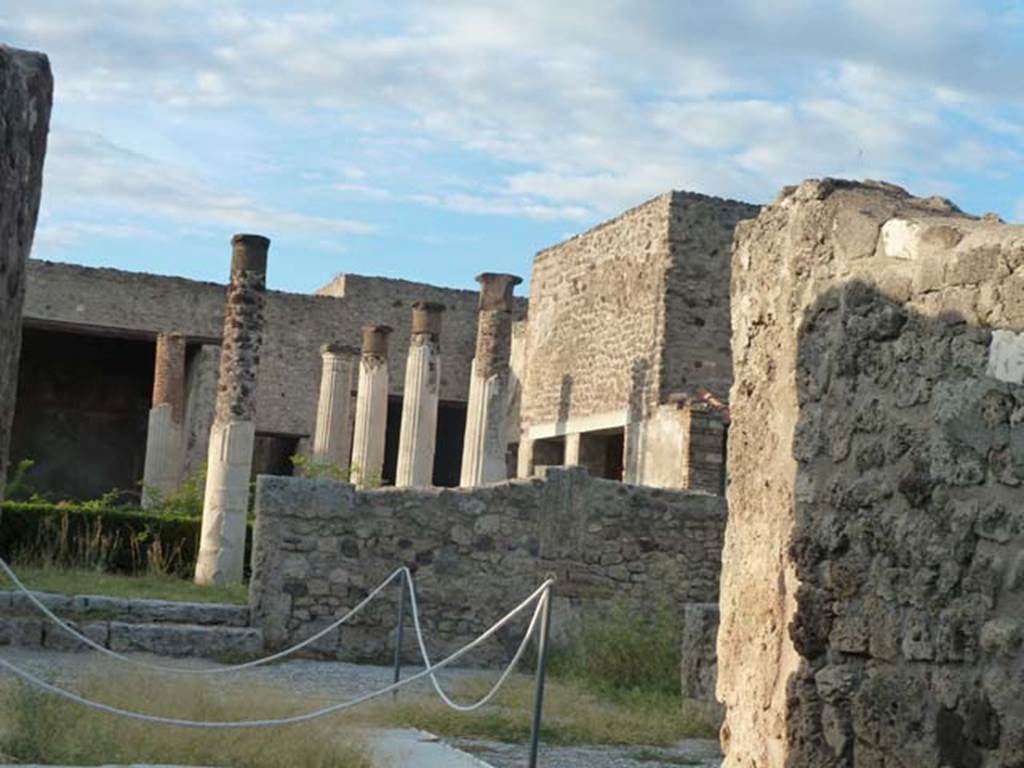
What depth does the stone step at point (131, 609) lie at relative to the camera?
12867 mm

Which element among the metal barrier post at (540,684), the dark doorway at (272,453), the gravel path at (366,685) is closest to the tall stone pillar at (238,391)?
the gravel path at (366,685)

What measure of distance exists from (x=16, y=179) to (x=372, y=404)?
20074 millimetres

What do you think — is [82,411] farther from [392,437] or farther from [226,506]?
[226,506]

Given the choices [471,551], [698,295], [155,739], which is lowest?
[155,739]

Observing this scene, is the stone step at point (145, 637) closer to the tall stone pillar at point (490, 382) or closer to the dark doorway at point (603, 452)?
the tall stone pillar at point (490, 382)

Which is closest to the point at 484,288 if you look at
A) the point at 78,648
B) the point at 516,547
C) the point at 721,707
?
the point at 516,547

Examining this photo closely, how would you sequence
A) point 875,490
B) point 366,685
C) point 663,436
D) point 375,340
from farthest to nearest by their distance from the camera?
1. point 375,340
2. point 663,436
3. point 366,685
4. point 875,490

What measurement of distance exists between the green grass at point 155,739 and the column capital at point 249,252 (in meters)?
11.2

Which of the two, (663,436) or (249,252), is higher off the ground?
(249,252)

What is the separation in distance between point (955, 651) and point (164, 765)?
3558 millimetres

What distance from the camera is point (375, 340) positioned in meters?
24.0

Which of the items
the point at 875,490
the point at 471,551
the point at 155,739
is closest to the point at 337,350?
the point at 471,551

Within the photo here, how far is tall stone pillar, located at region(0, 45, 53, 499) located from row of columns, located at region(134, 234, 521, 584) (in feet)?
43.9

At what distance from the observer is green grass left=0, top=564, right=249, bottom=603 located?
13961 mm
